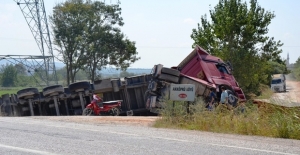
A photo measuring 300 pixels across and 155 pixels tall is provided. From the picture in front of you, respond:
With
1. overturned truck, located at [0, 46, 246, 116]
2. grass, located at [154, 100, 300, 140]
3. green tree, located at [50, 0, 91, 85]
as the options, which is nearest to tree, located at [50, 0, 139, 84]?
green tree, located at [50, 0, 91, 85]

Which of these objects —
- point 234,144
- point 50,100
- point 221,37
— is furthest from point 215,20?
point 234,144

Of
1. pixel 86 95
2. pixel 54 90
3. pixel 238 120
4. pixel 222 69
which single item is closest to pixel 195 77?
pixel 222 69

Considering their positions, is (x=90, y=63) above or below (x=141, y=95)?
above

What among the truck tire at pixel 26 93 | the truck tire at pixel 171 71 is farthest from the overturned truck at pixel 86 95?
the truck tire at pixel 171 71

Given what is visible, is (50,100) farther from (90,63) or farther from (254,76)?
(90,63)

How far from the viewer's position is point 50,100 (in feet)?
82.7

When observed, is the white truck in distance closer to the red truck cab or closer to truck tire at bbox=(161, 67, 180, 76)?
the red truck cab

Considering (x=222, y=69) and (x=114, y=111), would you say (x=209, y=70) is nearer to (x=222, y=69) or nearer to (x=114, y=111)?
(x=222, y=69)

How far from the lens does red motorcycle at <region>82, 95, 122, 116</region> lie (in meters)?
23.3

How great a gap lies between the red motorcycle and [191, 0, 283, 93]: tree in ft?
47.3

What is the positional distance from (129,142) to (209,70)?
35.8 ft

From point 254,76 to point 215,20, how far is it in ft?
16.5

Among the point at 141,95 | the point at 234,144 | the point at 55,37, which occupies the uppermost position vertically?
the point at 55,37

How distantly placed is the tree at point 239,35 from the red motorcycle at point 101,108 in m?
14.4
